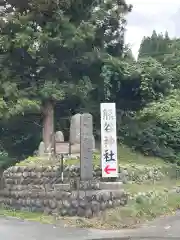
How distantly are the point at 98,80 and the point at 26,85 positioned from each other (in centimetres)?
316

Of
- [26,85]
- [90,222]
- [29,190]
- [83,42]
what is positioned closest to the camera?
[90,222]

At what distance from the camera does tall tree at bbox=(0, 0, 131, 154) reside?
735 inches

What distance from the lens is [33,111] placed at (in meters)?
19.1

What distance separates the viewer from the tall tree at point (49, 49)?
18.7 meters

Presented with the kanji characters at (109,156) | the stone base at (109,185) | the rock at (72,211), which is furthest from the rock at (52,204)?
the kanji characters at (109,156)

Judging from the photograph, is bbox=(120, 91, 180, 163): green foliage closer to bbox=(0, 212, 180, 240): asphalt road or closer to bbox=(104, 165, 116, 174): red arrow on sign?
bbox=(104, 165, 116, 174): red arrow on sign

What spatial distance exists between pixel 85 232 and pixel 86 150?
3.27 meters

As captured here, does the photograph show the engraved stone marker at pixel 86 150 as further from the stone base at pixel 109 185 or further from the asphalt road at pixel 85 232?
the asphalt road at pixel 85 232

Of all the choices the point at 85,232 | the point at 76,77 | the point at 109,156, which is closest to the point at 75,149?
the point at 109,156

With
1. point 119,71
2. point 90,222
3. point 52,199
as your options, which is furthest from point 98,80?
point 90,222

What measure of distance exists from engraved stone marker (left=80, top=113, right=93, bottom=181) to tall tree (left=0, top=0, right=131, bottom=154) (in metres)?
4.85

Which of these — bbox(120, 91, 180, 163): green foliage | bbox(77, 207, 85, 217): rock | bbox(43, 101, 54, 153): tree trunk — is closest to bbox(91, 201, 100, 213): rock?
bbox(77, 207, 85, 217): rock

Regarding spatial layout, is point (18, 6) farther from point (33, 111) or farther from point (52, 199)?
point (52, 199)

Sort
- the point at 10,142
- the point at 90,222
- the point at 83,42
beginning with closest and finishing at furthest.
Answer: the point at 90,222
the point at 83,42
the point at 10,142
